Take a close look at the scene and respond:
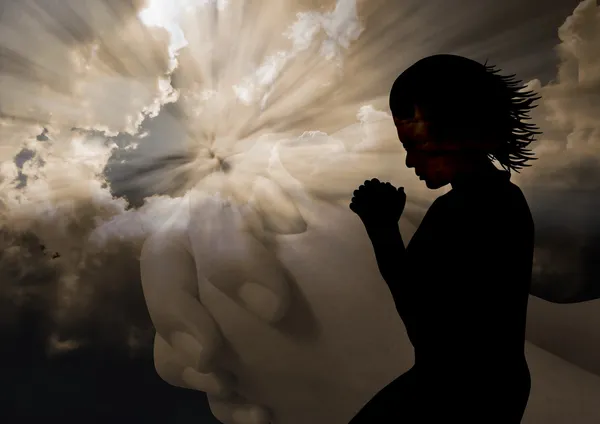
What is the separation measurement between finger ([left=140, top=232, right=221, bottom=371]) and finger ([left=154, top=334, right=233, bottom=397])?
0.15 feet

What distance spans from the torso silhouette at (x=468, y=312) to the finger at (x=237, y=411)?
1306 millimetres

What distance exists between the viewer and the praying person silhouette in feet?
4.64

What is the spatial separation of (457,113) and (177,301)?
1.79m

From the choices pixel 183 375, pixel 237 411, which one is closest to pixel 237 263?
pixel 183 375

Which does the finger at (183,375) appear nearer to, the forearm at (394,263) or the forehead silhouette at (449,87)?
the forearm at (394,263)

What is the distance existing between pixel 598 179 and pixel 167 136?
210cm

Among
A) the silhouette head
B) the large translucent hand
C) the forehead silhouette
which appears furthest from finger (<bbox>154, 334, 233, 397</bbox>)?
the forehead silhouette

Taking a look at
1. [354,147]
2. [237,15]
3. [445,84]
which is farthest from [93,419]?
[445,84]

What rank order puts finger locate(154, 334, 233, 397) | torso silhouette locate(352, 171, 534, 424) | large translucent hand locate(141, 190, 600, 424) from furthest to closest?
finger locate(154, 334, 233, 397), large translucent hand locate(141, 190, 600, 424), torso silhouette locate(352, 171, 534, 424)

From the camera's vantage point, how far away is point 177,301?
8.75 ft
